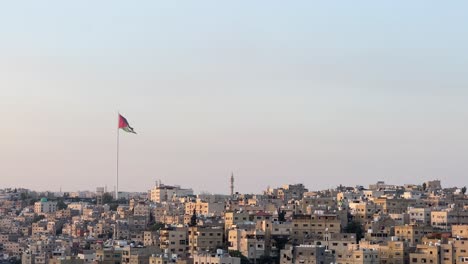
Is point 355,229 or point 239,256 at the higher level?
point 355,229

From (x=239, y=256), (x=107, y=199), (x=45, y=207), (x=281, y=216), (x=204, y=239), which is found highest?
(x=107, y=199)

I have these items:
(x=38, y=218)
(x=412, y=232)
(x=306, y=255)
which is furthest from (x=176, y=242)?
(x=38, y=218)

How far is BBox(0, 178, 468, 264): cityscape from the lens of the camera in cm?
5328

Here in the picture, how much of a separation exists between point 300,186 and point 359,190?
6.11 metres

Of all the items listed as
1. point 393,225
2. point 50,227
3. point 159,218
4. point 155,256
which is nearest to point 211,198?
point 159,218

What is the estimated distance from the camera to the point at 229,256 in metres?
52.6

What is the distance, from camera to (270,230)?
5959cm

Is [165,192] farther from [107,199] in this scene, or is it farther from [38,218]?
[38,218]

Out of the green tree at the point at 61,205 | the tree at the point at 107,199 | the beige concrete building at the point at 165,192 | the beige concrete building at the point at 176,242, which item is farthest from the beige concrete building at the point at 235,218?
the tree at the point at 107,199

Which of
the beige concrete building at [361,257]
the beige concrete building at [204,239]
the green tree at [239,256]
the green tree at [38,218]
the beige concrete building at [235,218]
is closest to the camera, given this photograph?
the beige concrete building at [361,257]

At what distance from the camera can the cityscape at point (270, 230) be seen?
53.3m

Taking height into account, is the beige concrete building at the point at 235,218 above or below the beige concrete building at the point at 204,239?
above

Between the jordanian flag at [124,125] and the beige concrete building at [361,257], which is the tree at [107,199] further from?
the beige concrete building at [361,257]

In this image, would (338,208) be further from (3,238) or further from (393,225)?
(3,238)
